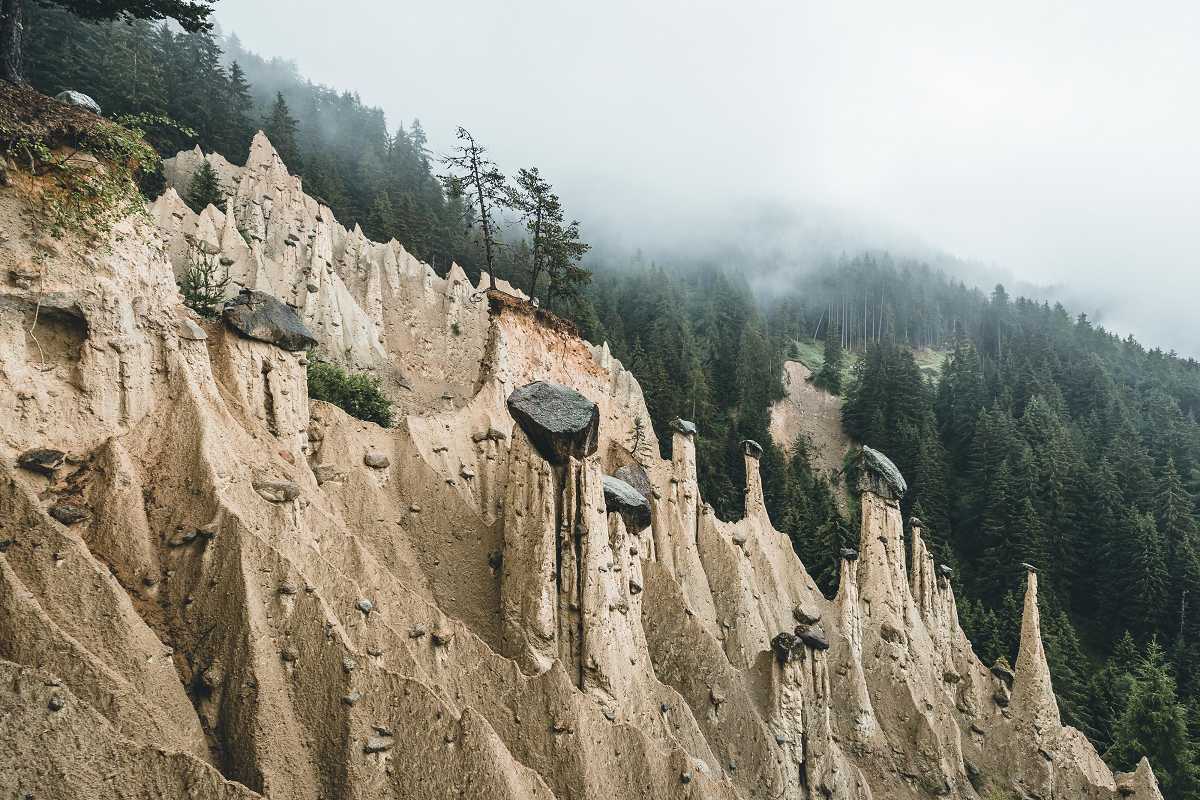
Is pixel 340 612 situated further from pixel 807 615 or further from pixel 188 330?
pixel 807 615

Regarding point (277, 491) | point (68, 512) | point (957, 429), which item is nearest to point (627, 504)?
point (277, 491)

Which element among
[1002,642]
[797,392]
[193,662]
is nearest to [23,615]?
[193,662]

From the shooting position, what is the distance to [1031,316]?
372 ft

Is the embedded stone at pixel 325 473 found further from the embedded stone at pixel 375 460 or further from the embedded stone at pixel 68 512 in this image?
the embedded stone at pixel 68 512

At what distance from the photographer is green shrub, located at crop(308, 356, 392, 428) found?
18.4 m

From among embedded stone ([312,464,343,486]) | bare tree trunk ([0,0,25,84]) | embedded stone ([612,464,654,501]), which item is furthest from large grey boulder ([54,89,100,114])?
embedded stone ([612,464,654,501])

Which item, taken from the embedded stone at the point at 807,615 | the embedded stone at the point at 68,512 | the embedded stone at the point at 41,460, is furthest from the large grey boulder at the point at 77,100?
the embedded stone at the point at 807,615

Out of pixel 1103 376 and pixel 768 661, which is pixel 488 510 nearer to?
pixel 768 661

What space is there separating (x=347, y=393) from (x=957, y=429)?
65710 millimetres

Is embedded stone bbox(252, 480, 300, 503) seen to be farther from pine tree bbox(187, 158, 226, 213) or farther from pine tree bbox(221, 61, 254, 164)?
pine tree bbox(221, 61, 254, 164)

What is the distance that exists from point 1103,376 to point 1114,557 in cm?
4005

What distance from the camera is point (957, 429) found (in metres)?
65.4

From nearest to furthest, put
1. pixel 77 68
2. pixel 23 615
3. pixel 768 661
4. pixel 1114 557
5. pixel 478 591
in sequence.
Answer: pixel 23 615 → pixel 478 591 → pixel 768 661 → pixel 77 68 → pixel 1114 557

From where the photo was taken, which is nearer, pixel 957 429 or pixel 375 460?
pixel 375 460
